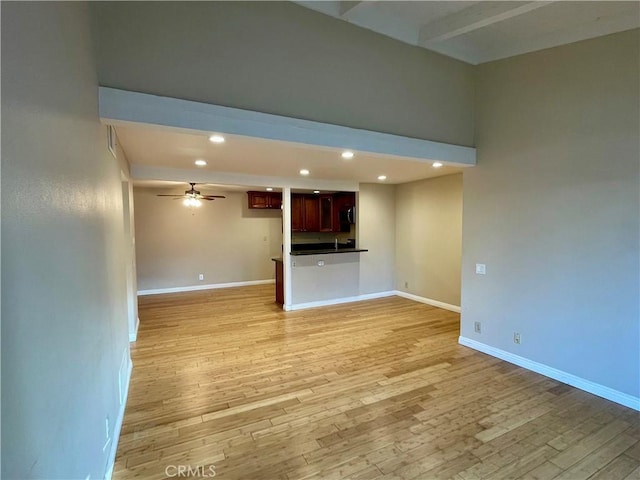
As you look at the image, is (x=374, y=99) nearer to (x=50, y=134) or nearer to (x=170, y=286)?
(x=50, y=134)

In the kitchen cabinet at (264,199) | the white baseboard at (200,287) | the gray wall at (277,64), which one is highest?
the gray wall at (277,64)

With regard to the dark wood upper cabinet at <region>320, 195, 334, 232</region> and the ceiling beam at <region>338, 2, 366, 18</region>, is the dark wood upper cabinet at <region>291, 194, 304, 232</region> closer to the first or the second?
the dark wood upper cabinet at <region>320, 195, 334, 232</region>

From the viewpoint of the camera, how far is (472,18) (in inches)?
115

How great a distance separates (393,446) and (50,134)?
2662 mm

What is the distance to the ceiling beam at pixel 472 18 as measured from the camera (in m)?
2.69

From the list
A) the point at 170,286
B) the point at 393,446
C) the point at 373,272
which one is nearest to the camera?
the point at 393,446

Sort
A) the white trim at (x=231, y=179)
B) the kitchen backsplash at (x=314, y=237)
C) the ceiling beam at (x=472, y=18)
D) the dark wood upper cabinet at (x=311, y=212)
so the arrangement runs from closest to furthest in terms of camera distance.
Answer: the ceiling beam at (x=472, y=18) → the white trim at (x=231, y=179) → the dark wood upper cabinet at (x=311, y=212) → the kitchen backsplash at (x=314, y=237)

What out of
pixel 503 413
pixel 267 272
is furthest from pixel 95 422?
pixel 267 272

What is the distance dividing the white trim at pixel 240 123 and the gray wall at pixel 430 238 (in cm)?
239

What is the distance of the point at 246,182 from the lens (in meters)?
5.30

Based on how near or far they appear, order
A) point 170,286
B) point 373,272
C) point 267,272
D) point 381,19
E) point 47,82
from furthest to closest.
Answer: point 267,272 → point 170,286 → point 373,272 → point 381,19 → point 47,82

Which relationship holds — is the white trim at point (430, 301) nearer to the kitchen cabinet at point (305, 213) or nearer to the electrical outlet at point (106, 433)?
the kitchen cabinet at point (305, 213)
